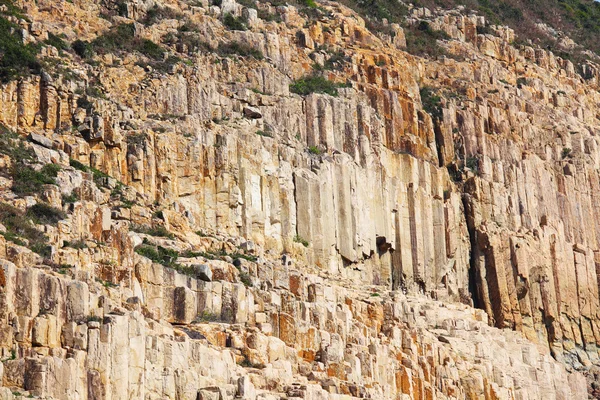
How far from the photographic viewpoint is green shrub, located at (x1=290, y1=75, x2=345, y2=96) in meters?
110

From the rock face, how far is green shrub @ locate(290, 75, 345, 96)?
3.13ft

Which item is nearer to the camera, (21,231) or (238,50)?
(21,231)

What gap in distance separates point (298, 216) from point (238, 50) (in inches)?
491

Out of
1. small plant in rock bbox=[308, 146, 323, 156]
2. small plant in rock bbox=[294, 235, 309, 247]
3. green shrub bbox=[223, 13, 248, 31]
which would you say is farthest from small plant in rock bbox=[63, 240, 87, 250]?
green shrub bbox=[223, 13, 248, 31]

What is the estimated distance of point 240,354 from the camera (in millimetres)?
73125

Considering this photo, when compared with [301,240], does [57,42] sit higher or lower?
higher

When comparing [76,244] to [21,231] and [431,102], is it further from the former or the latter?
[431,102]

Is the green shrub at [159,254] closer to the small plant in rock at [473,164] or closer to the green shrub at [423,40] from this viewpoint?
the small plant in rock at [473,164]

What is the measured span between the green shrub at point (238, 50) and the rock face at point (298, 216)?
0.74ft

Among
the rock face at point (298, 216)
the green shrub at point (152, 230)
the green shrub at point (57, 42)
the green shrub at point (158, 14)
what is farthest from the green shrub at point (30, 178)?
the green shrub at point (158, 14)

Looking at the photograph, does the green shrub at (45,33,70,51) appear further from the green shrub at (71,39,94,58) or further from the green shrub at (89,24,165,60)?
the green shrub at (89,24,165,60)

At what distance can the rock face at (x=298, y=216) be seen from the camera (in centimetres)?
6719

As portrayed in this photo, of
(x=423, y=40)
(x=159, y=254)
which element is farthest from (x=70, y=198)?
(x=423, y=40)

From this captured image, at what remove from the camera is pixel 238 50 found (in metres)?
107
